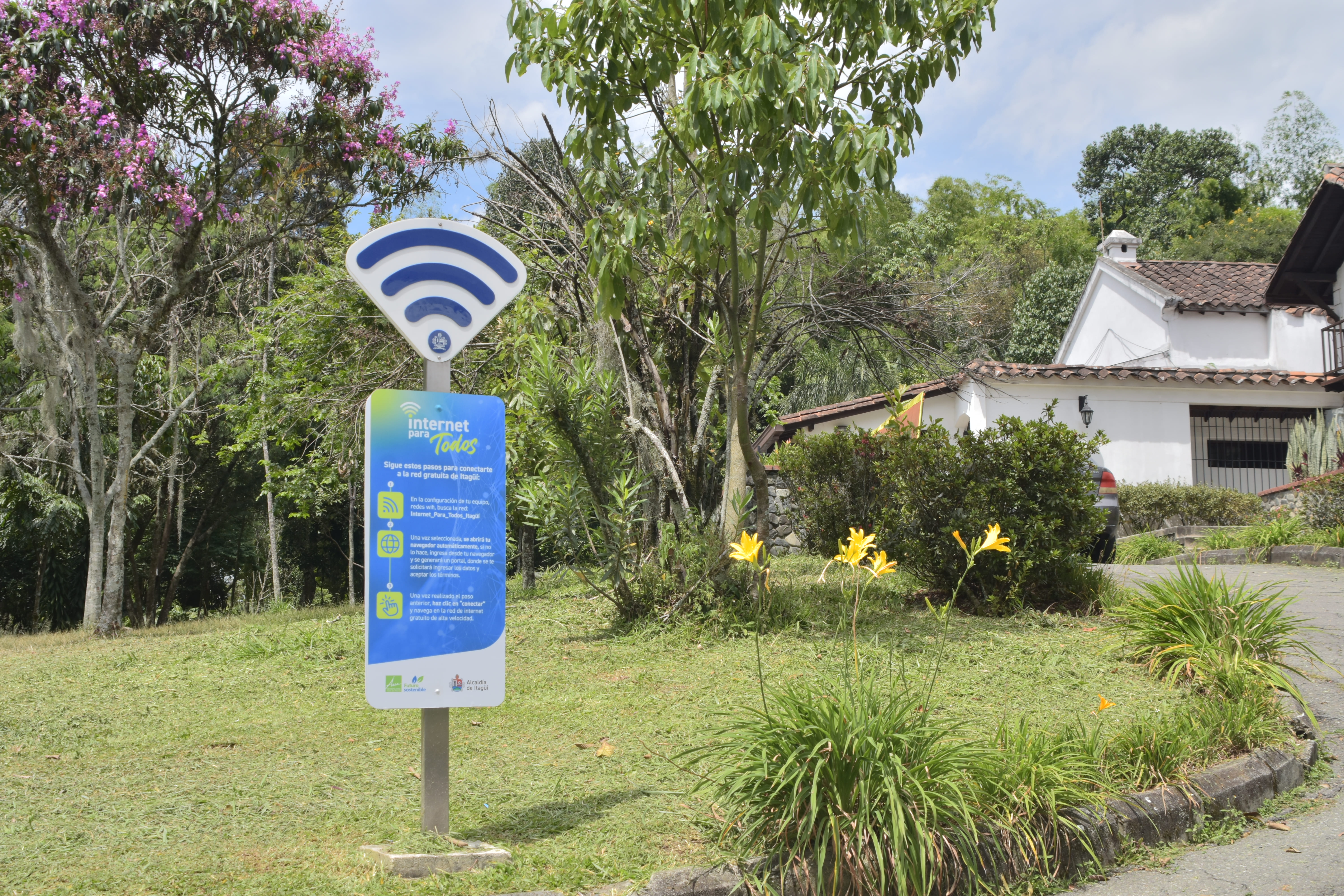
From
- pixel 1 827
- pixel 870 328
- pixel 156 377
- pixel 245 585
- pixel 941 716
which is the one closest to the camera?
pixel 1 827

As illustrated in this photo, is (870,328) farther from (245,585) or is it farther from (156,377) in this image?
(245,585)

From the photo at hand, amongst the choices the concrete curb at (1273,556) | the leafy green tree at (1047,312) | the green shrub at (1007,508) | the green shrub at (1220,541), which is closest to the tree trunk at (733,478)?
the green shrub at (1007,508)

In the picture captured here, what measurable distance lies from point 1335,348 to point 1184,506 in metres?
6.40

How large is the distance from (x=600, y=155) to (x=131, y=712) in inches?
197

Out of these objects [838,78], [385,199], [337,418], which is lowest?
[337,418]

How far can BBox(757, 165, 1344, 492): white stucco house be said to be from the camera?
63.6ft

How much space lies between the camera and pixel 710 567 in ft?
26.1

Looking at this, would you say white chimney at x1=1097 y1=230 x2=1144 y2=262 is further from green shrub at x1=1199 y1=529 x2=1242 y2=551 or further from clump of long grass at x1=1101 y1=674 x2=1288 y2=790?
clump of long grass at x1=1101 y1=674 x2=1288 y2=790

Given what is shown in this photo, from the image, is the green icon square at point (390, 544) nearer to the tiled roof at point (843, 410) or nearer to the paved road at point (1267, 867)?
the paved road at point (1267, 867)

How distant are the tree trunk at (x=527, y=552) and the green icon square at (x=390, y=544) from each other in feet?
32.8

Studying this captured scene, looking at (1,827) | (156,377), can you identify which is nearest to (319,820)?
(1,827)

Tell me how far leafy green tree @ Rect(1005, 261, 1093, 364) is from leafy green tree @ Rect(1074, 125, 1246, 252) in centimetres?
1012

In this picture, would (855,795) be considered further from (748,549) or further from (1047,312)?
(1047,312)

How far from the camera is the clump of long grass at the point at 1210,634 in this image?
19.1ft
